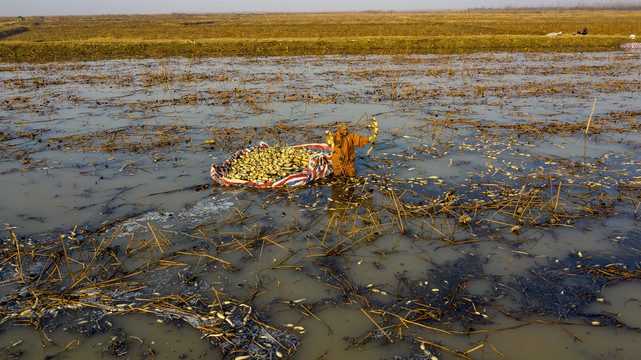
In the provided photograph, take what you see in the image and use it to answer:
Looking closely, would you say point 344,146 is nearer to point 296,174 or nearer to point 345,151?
point 345,151

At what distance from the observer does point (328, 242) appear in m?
5.00

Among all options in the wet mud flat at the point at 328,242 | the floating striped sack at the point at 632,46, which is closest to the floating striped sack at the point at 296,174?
the wet mud flat at the point at 328,242

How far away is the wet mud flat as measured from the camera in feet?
11.5

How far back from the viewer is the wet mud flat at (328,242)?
351 cm

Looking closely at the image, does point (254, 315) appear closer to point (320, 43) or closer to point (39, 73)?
point (39, 73)

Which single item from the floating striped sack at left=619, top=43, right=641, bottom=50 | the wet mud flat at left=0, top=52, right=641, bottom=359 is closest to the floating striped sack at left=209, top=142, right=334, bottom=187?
the wet mud flat at left=0, top=52, right=641, bottom=359

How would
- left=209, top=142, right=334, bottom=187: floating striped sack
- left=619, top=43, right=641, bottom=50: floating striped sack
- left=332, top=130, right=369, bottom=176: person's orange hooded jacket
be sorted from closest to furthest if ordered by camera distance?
left=209, top=142, right=334, bottom=187: floating striped sack, left=332, top=130, right=369, bottom=176: person's orange hooded jacket, left=619, top=43, right=641, bottom=50: floating striped sack

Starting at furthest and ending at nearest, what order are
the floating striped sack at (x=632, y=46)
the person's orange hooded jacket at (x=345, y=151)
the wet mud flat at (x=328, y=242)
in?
the floating striped sack at (x=632, y=46), the person's orange hooded jacket at (x=345, y=151), the wet mud flat at (x=328, y=242)

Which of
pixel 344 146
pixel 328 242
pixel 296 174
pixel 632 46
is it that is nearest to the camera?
pixel 328 242

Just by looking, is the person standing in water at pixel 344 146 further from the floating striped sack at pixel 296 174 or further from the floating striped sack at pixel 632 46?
the floating striped sack at pixel 632 46

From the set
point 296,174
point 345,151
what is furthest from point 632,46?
point 296,174

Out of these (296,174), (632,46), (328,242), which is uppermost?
(632,46)

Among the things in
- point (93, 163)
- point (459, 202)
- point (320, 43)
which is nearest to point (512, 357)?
point (459, 202)

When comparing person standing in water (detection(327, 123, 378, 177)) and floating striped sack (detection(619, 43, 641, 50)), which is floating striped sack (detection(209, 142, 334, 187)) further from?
floating striped sack (detection(619, 43, 641, 50))
